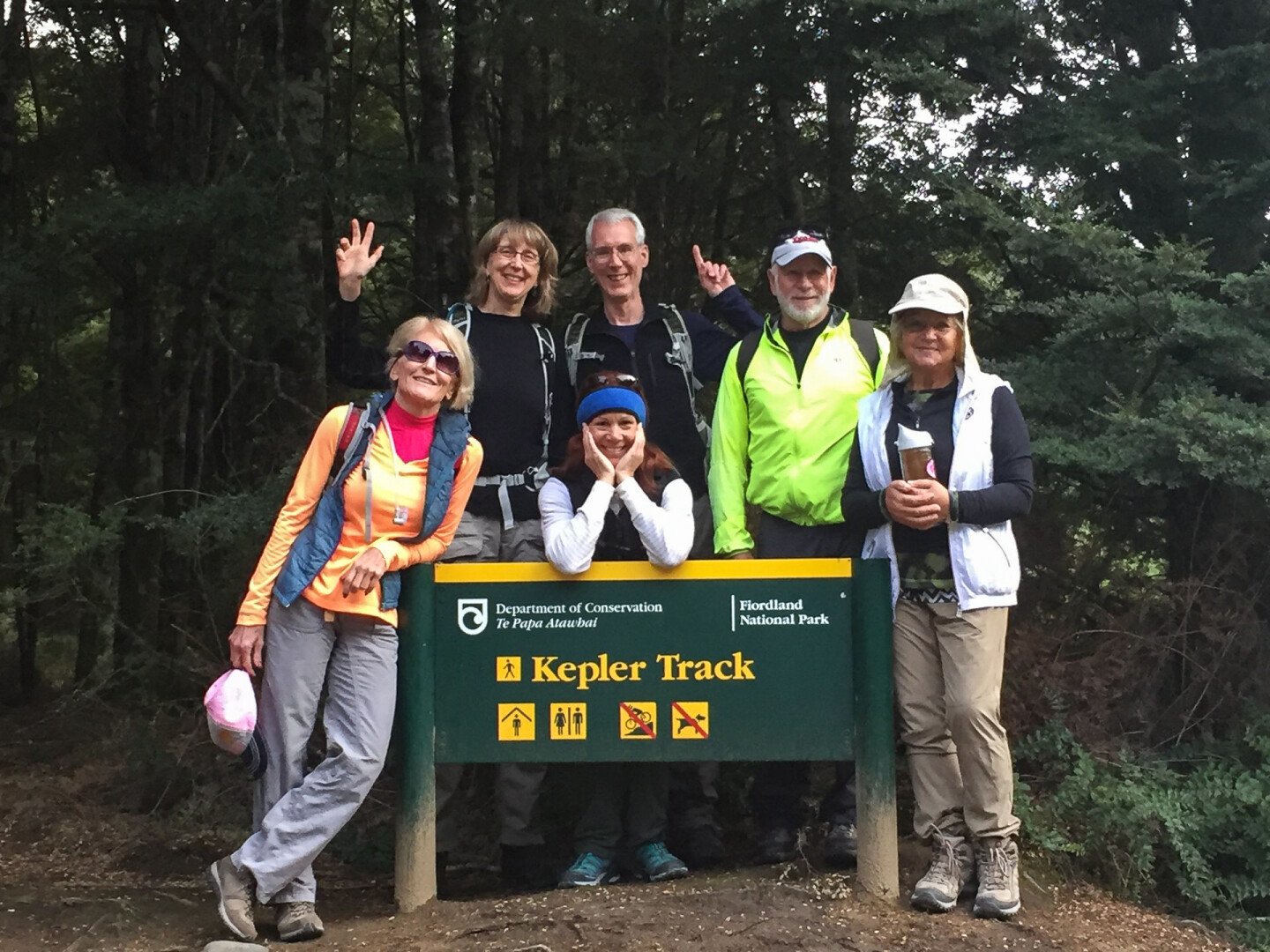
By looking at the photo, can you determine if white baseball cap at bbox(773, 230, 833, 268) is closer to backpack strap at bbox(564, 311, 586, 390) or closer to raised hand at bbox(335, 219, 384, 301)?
backpack strap at bbox(564, 311, 586, 390)

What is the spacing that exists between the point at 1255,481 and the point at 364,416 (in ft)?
14.1

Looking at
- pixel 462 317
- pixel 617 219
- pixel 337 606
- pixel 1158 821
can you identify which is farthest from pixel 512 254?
pixel 1158 821

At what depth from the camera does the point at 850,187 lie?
783 centimetres

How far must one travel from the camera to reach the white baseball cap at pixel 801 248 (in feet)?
17.3

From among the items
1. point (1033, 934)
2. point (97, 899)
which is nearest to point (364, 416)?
point (97, 899)

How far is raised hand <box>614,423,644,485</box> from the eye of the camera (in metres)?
5.09

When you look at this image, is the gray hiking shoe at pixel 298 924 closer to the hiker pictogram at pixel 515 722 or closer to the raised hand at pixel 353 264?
the hiker pictogram at pixel 515 722

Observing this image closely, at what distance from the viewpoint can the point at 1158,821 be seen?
623 centimetres

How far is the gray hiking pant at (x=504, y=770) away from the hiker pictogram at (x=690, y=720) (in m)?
0.69

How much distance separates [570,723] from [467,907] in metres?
0.83

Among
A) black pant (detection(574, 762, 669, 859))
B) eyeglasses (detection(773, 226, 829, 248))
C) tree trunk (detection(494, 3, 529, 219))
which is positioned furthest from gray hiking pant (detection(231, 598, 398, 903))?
tree trunk (detection(494, 3, 529, 219))

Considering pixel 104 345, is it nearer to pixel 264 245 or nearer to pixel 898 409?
pixel 264 245

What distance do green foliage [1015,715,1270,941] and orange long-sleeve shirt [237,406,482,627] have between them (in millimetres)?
3163

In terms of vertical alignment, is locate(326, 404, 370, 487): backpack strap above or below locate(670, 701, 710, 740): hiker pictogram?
above
